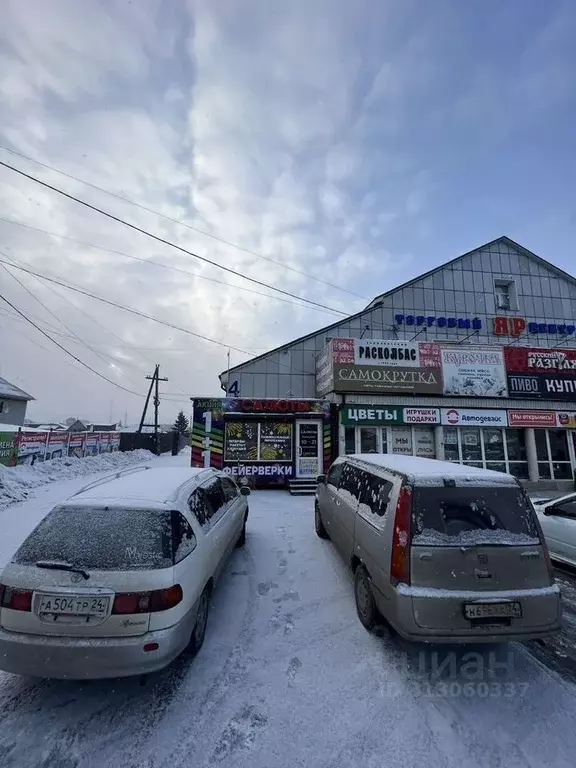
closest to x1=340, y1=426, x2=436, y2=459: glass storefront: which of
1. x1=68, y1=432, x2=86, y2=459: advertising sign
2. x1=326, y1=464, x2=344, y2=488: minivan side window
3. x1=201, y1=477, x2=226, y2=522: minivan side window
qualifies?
x1=326, y1=464, x2=344, y2=488: minivan side window

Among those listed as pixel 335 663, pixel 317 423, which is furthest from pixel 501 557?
pixel 317 423

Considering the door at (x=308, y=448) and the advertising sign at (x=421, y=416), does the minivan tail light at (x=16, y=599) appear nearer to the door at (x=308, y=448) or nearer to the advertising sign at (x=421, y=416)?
the door at (x=308, y=448)

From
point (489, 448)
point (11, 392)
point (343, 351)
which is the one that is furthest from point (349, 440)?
point (11, 392)

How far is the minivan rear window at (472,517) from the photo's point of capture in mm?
3227

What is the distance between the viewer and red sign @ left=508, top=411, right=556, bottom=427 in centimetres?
1541

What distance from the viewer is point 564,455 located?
15727mm

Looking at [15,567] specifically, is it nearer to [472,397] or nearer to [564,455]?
[472,397]

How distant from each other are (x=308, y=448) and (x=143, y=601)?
11.1 m

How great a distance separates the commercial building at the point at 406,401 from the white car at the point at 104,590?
10147 millimetres

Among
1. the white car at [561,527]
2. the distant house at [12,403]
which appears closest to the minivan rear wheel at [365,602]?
the white car at [561,527]

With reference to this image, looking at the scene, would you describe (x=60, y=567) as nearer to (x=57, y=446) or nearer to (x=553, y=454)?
(x=57, y=446)

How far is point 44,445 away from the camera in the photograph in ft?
50.8

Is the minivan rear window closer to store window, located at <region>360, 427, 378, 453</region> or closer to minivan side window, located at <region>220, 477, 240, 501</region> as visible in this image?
minivan side window, located at <region>220, 477, 240, 501</region>

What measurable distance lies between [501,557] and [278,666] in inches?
93.3
